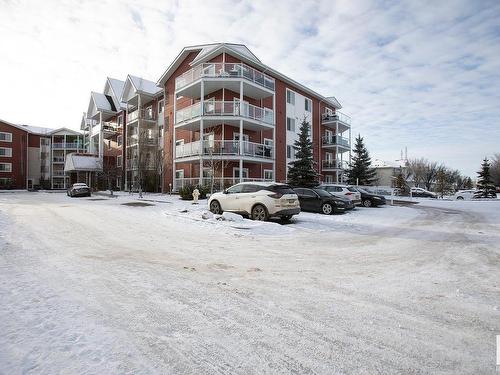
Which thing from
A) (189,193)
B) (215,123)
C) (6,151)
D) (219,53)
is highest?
(219,53)

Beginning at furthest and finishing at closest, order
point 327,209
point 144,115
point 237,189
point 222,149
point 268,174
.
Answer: point 144,115, point 268,174, point 222,149, point 327,209, point 237,189

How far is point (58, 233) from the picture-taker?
916 cm

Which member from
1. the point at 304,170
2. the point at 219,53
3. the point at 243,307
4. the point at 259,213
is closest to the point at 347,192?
the point at 304,170

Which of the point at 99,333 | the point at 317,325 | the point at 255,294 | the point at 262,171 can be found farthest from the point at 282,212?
the point at 262,171

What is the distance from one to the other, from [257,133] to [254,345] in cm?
2665

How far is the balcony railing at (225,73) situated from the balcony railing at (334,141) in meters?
14.0

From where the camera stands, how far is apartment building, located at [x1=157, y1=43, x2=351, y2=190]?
24.1 metres

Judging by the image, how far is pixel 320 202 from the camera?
53.2ft

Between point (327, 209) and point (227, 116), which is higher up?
point (227, 116)

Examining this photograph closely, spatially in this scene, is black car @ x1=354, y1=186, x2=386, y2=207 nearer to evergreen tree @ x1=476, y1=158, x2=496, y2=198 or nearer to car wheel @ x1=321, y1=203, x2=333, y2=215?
car wheel @ x1=321, y1=203, x2=333, y2=215

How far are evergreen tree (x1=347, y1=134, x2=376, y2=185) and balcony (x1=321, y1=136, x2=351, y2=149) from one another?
1.87 meters

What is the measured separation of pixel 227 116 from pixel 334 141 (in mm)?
19380

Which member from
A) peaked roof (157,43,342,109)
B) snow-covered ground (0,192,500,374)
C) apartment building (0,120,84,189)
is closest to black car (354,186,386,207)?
snow-covered ground (0,192,500,374)

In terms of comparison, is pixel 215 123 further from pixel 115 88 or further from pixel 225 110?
pixel 115 88
